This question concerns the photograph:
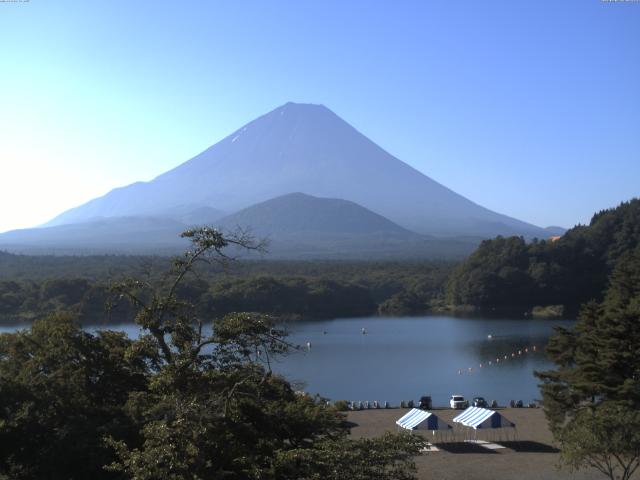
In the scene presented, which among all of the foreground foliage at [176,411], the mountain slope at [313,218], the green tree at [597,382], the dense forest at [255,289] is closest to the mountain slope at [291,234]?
the mountain slope at [313,218]

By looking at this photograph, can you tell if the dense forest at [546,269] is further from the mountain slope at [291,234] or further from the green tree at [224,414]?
the mountain slope at [291,234]

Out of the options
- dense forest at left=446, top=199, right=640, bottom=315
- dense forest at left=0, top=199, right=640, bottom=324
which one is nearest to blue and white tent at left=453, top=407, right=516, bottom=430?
dense forest at left=0, top=199, right=640, bottom=324

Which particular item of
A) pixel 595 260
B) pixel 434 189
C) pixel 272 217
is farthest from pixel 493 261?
pixel 434 189

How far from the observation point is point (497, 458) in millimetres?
10148

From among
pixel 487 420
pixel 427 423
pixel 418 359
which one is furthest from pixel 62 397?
pixel 418 359

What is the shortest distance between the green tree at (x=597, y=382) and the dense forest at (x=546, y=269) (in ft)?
77.7

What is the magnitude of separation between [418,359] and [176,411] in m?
17.3

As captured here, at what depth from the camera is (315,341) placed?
2548 centimetres

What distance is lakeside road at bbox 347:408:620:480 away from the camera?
9.21 meters

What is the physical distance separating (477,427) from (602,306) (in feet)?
9.37

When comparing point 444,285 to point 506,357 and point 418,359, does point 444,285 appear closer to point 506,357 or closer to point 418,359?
point 506,357

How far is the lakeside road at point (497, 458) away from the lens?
921 cm

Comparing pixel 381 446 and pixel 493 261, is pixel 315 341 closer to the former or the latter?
pixel 493 261

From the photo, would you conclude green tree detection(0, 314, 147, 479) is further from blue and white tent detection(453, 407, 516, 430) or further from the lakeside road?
blue and white tent detection(453, 407, 516, 430)
